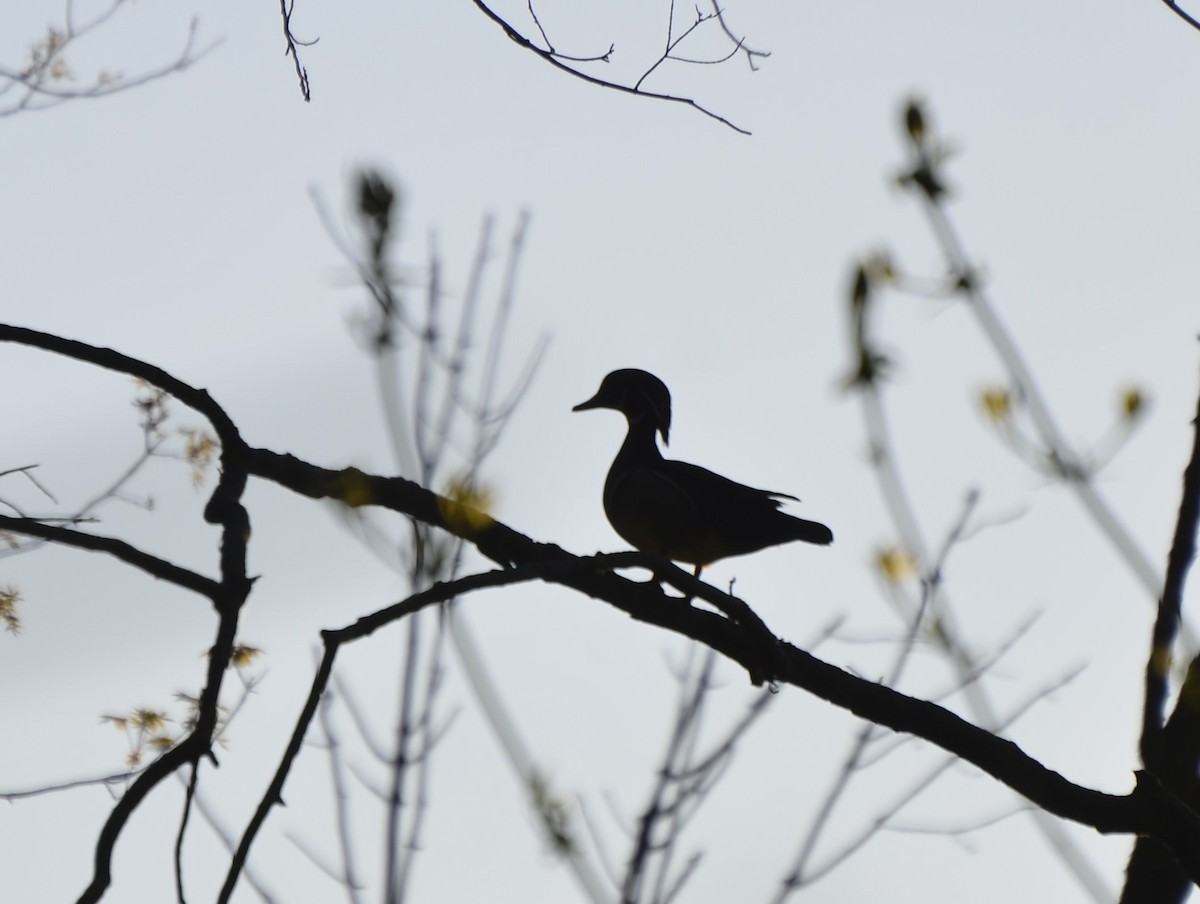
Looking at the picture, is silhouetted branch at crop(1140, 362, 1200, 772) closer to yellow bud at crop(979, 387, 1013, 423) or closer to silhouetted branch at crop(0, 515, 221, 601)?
yellow bud at crop(979, 387, 1013, 423)

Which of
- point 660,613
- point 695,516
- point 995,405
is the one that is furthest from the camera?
point 695,516

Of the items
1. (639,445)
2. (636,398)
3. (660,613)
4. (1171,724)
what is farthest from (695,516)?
(1171,724)

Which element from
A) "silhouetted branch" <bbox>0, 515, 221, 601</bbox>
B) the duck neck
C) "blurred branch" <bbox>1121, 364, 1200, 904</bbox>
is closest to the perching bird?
the duck neck

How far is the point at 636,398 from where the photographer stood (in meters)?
5.20

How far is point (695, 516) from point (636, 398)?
107 centimetres

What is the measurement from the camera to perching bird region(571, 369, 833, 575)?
13.7ft

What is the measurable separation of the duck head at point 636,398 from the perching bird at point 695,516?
646 mm

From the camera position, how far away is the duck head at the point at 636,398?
204 inches

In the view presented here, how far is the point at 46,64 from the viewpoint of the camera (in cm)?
652

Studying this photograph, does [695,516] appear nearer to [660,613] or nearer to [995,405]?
[660,613]

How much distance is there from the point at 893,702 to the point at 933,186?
1.19 m

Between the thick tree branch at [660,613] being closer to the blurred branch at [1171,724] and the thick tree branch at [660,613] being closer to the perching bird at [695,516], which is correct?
the blurred branch at [1171,724]

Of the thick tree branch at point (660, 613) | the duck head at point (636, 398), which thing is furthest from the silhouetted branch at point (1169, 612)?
the duck head at point (636, 398)

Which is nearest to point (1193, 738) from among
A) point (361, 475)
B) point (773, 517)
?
point (773, 517)
